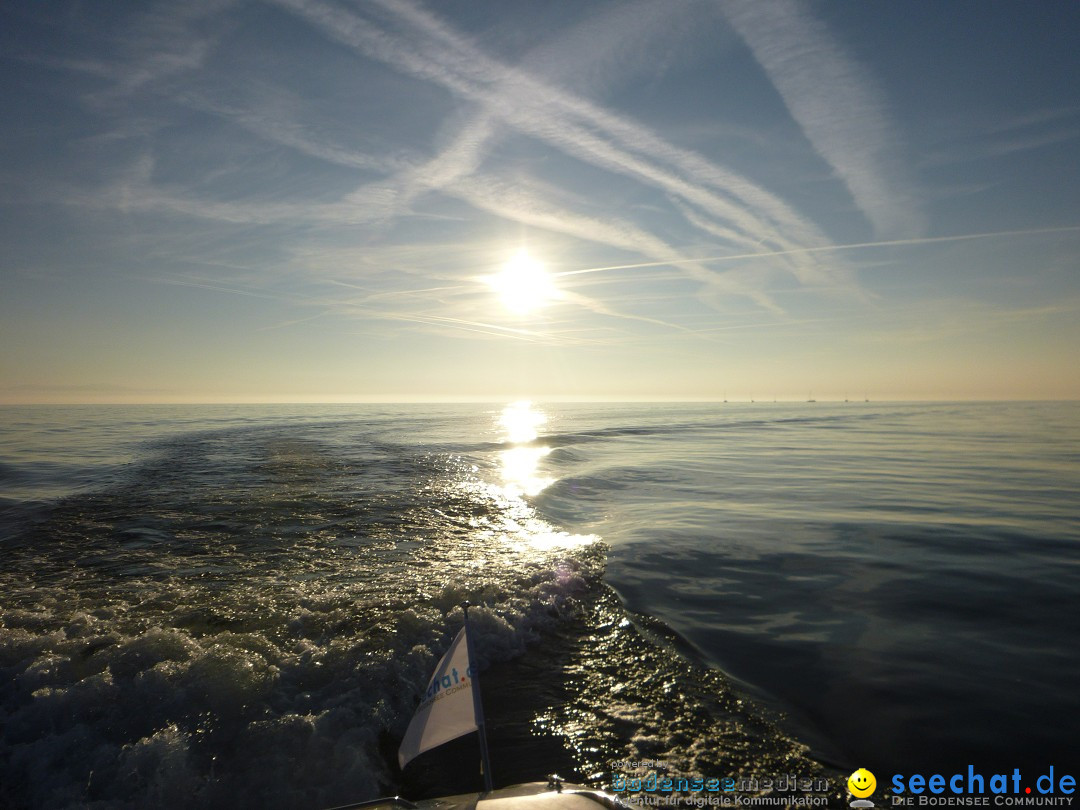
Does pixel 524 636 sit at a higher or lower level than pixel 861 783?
lower

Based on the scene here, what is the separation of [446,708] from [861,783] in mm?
4154

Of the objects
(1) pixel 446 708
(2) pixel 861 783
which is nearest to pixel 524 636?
(1) pixel 446 708

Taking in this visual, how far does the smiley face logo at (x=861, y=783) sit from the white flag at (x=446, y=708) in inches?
150

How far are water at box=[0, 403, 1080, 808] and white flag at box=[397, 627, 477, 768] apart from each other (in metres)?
1.38

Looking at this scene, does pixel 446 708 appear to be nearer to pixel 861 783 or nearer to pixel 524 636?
pixel 524 636

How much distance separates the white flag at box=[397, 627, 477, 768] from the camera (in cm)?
404

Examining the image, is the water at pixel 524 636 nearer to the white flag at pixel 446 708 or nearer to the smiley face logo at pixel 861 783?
the smiley face logo at pixel 861 783

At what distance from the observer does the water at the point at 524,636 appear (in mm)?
5160

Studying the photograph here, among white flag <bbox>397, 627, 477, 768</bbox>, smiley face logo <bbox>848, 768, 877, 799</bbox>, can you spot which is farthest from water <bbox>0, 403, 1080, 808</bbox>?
white flag <bbox>397, 627, 477, 768</bbox>

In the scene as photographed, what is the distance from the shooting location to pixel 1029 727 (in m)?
5.43

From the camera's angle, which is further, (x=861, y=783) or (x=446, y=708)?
(x=861, y=783)

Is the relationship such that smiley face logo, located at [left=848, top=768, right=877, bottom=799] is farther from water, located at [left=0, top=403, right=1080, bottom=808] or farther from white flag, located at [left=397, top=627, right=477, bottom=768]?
white flag, located at [left=397, top=627, right=477, bottom=768]

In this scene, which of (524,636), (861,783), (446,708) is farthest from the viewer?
(524,636)

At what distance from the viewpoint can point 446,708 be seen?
4207 mm
